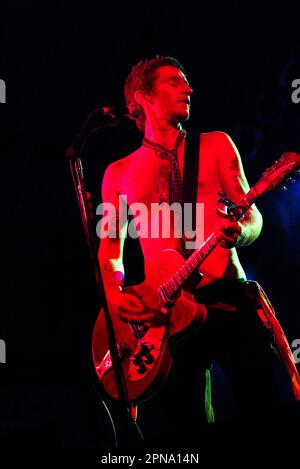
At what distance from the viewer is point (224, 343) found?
8.91 ft

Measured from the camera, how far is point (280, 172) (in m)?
2.53

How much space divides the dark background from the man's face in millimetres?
623

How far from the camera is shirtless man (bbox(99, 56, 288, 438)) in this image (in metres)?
2.61

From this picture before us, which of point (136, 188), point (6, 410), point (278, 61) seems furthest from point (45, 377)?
point (278, 61)

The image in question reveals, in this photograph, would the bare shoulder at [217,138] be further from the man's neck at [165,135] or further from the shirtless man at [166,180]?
the man's neck at [165,135]

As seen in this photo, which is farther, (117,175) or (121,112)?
(117,175)
